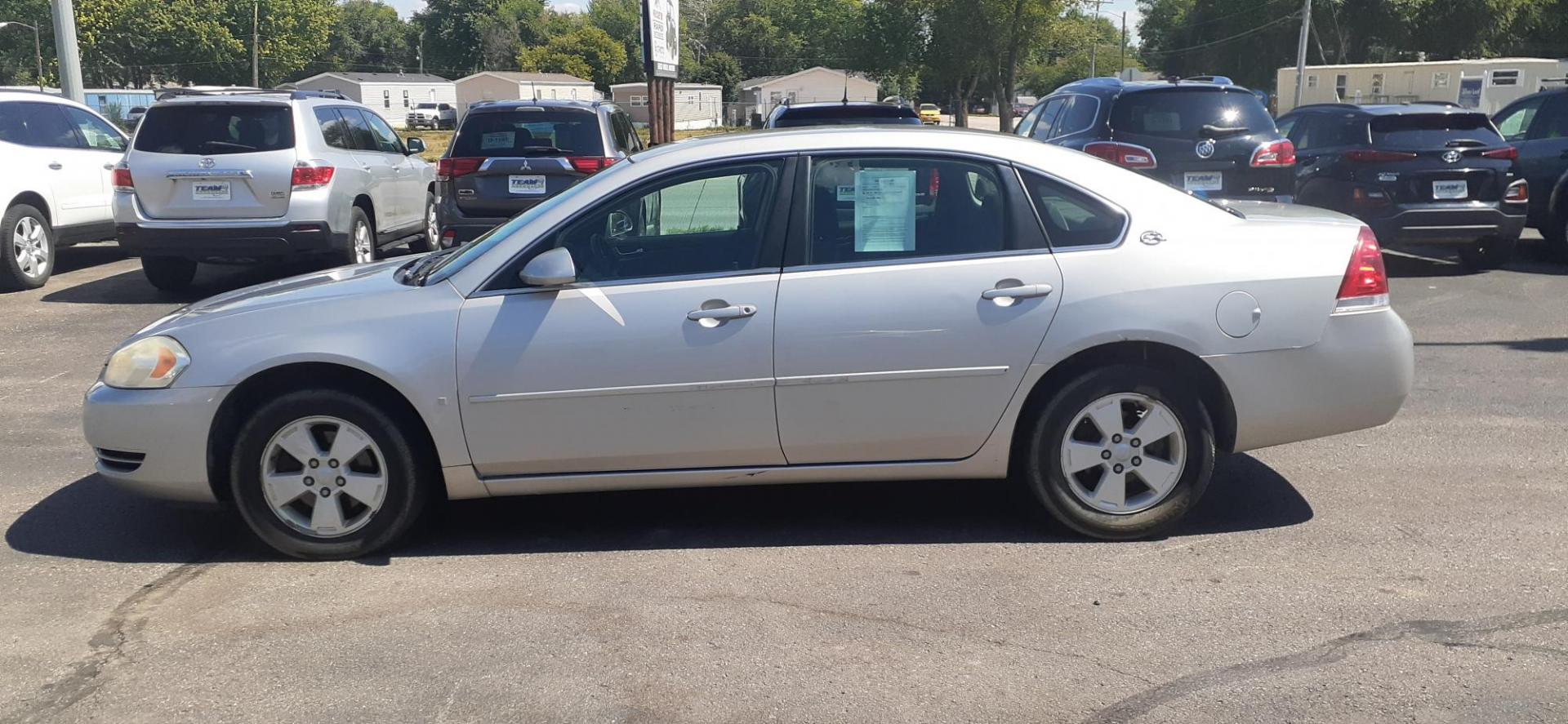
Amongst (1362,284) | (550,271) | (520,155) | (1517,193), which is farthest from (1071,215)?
(1517,193)

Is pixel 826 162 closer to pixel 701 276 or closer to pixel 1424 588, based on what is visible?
pixel 701 276

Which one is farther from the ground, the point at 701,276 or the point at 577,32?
the point at 577,32

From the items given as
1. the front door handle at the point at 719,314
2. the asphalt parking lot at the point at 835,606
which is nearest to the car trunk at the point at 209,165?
the asphalt parking lot at the point at 835,606

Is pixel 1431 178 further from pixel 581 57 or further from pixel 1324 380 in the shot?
pixel 581 57

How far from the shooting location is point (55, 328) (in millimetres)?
10008

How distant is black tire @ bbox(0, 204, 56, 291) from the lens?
11.4 meters

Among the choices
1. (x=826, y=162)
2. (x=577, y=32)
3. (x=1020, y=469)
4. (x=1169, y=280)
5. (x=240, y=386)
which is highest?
(x=577, y=32)

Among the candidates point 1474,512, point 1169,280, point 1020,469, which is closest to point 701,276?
point 1020,469

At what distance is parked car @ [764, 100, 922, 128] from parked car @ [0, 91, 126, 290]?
662 centimetres

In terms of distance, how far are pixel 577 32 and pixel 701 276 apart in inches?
4419

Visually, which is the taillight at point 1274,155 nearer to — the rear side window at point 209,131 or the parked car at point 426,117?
the rear side window at point 209,131

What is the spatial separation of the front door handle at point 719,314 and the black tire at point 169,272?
26.9 feet

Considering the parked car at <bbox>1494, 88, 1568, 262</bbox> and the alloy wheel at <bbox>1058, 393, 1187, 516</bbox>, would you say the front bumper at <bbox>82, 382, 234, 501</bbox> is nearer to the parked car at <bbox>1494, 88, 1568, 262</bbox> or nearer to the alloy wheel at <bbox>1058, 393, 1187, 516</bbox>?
the alloy wheel at <bbox>1058, 393, 1187, 516</bbox>

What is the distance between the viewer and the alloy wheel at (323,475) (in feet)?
15.8
